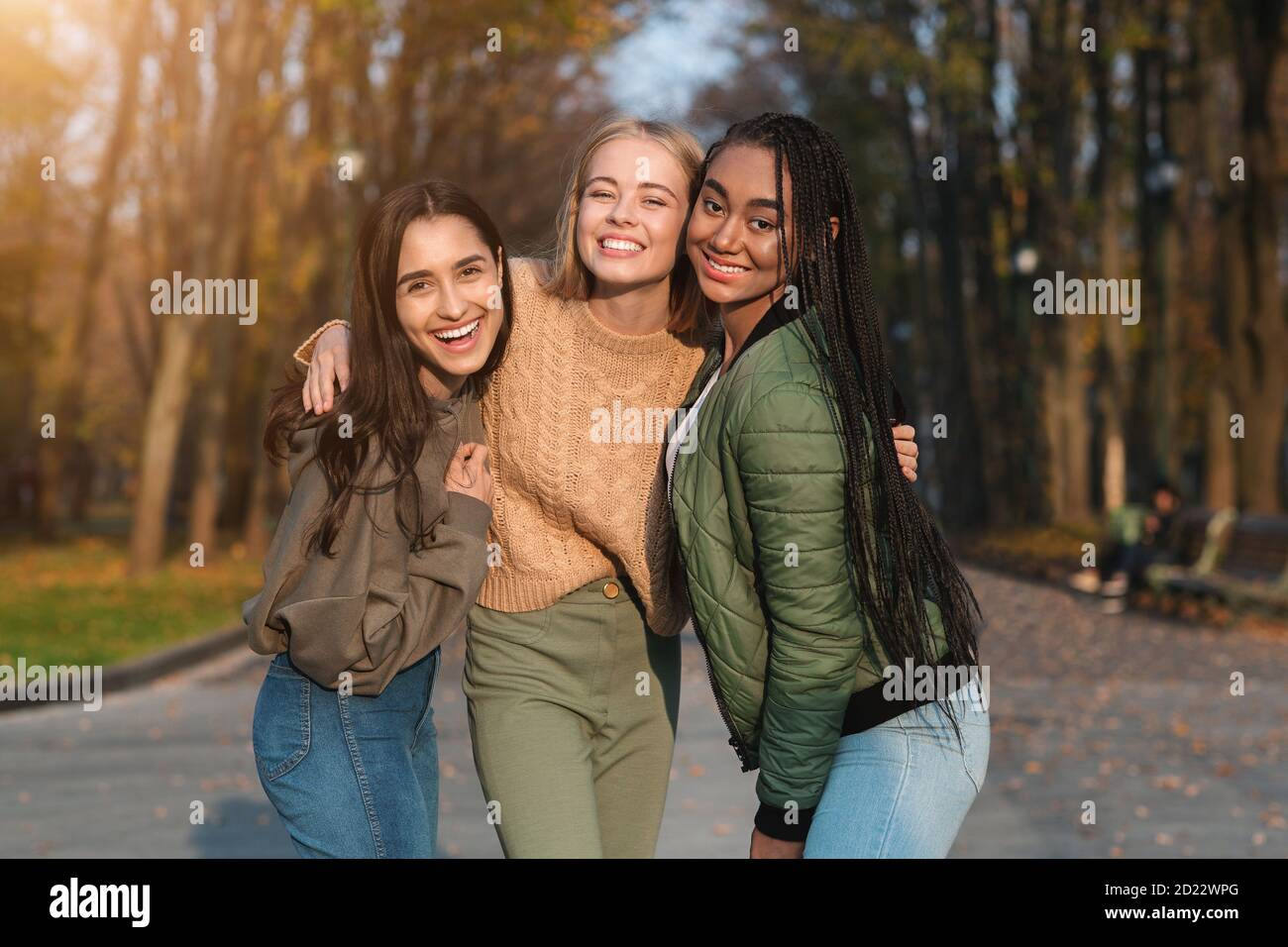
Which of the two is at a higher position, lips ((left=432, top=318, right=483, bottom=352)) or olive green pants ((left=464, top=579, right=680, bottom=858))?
lips ((left=432, top=318, right=483, bottom=352))

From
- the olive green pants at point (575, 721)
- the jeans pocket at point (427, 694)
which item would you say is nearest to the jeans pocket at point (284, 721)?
the jeans pocket at point (427, 694)

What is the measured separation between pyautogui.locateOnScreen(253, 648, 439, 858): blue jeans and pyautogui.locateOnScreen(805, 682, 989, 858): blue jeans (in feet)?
2.84

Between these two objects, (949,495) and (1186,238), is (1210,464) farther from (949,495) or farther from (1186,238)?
(1186,238)

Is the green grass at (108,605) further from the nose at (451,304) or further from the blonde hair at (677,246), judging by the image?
the nose at (451,304)

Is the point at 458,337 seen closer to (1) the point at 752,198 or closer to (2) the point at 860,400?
(1) the point at 752,198

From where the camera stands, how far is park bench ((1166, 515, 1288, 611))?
54.4 feet

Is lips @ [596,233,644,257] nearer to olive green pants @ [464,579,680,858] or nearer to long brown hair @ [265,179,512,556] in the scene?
long brown hair @ [265,179,512,556]

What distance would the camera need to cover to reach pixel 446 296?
4.00 meters

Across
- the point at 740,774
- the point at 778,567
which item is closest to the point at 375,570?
the point at 778,567

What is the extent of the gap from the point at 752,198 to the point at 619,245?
1.70 ft

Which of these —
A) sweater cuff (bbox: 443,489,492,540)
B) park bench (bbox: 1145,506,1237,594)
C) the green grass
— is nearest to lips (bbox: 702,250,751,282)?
sweater cuff (bbox: 443,489,492,540)

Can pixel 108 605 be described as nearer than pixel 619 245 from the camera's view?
No

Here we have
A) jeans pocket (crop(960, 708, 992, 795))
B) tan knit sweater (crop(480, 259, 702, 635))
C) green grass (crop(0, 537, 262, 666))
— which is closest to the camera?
jeans pocket (crop(960, 708, 992, 795))
